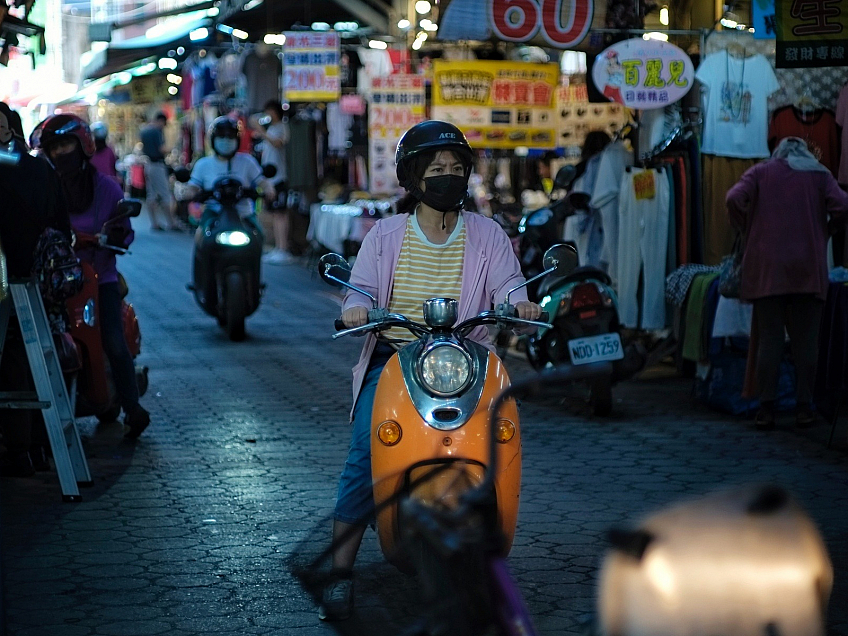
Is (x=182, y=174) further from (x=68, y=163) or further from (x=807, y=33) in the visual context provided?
(x=807, y=33)

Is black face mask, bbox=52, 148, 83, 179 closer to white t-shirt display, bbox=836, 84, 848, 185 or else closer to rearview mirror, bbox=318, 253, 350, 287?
rearview mirror, bbox=318, 253, 350, 287

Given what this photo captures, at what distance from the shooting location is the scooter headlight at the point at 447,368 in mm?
4215

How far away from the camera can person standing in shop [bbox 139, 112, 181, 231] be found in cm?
2814

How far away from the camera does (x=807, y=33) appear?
896 cm

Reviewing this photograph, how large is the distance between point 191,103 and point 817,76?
18740 mm

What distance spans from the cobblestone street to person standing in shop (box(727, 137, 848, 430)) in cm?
41

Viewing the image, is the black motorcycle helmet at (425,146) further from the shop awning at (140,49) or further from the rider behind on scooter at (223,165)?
the shop awning at (140,49)

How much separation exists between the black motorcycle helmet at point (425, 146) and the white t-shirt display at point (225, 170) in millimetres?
8412

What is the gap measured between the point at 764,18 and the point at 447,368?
6.28 meters

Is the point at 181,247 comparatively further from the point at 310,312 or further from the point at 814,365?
the point at 814,365

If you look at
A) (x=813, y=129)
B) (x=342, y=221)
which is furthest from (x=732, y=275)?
(x=342, y=221)

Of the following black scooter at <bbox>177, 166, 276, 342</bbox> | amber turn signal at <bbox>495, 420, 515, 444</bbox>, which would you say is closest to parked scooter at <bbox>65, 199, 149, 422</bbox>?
amber turn signal at <bbox>495, 420, 515, 444</bbox>

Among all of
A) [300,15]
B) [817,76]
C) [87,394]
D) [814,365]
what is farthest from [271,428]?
[300,15]

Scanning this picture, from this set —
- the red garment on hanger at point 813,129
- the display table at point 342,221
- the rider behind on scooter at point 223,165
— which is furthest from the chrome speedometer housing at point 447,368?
the display table at point 342,221
